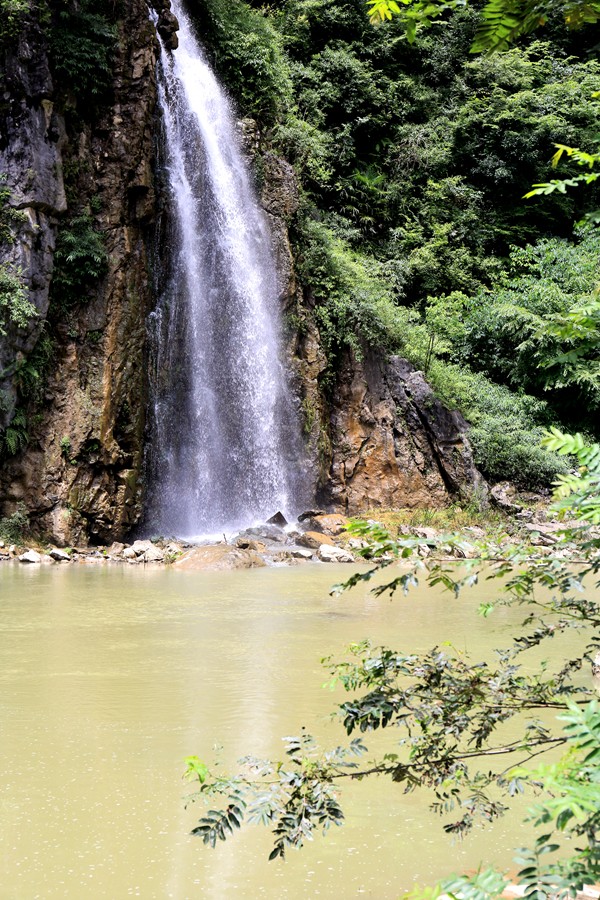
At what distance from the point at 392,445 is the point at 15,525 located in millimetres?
8375

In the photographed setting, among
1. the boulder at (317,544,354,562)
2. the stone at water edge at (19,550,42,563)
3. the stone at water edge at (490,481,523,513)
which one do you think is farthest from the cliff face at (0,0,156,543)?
the stone at water edge at (490,481,523,513)

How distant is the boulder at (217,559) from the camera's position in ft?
38.1

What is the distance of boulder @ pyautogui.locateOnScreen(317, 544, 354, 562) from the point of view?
13.1 m

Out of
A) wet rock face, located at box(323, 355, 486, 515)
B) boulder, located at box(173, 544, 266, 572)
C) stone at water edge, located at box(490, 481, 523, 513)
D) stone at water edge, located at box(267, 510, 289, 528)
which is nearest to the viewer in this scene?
boulder, located at box(173, 544, 266, 572)

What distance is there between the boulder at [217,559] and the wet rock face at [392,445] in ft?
18.5

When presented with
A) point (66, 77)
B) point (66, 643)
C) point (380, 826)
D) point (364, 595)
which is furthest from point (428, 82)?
point (380, 826)

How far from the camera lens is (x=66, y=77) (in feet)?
47.8

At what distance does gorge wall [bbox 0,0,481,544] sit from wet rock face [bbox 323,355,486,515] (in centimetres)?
7

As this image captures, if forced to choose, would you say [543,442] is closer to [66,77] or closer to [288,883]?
[288,883]

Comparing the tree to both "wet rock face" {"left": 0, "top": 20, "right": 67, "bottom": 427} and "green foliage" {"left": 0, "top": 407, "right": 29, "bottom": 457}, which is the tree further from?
"wet rock face" {"left": 0, "top": 20, "right": 67, "bottom": 427}

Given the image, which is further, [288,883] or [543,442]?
[288,883]

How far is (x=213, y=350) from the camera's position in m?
17.1

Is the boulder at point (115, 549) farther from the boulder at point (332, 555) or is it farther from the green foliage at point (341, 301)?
the green foliage at point (341, 301)

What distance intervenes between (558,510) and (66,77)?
50.7 feet
